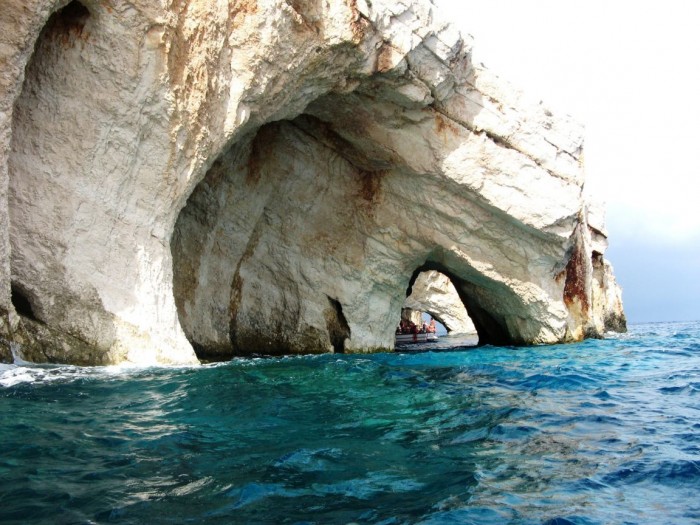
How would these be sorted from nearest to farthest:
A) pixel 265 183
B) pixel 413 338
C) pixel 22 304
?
pixel 22 304 → pixel 265 183 → pixel 413 338

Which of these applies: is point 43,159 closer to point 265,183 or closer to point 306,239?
point 265,183

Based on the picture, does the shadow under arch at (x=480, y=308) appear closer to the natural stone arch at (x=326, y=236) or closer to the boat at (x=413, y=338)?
the natural stone arch at (x=326, y=236)

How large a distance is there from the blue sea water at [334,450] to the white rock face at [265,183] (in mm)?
2080

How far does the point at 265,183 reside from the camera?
17656 millimetres

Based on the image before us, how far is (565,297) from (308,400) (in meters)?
14.8

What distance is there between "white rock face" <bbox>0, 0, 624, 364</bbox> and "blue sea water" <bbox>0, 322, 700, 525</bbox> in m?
2.08

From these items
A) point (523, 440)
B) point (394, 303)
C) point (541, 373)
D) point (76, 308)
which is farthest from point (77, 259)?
point (394, 303)

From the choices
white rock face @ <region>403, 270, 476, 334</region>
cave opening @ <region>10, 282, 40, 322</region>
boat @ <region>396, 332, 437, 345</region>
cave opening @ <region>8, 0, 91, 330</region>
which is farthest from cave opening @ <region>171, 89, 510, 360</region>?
white rock face @ <region>403, 270, 476, 334</region>

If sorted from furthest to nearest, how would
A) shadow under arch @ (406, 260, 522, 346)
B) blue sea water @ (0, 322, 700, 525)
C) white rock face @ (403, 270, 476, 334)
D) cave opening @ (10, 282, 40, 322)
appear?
white rock face @ (403, 270, 476, 334)
shadow under arch @ (406, 260, 522, 346)
cave opening @ (10, 282, 40, 322)
blue sea water @ (0, 322, 700, 525)

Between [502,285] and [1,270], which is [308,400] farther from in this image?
[502,285]

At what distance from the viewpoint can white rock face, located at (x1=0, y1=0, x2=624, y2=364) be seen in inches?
400

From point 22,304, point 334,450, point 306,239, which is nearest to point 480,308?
point 306,239

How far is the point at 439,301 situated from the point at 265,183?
22.2 m

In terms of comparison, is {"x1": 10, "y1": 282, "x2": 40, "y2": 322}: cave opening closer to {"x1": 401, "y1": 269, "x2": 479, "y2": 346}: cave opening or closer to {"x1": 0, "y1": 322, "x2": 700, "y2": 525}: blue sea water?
{"x1": 0, "y1": 322, "x2": 700, "y2": 525}: blue sea water
